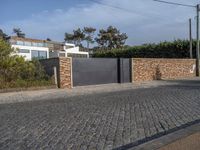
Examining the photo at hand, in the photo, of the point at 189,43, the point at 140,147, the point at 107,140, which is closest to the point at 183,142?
the point at 140,147

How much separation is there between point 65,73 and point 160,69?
1176 centimetres

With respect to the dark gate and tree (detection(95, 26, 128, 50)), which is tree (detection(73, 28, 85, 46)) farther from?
the dark gate

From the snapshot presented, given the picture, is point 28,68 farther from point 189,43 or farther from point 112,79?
point 189,43

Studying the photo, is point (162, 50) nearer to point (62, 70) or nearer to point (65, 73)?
point (65, 73)

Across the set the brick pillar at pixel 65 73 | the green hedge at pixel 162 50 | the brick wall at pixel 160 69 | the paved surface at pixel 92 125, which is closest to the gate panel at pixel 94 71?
the brick pillar at pixel 65 73

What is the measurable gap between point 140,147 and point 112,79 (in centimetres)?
2027

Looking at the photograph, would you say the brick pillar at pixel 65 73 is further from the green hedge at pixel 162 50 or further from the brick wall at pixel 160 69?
the green hedge at pixel 162 50

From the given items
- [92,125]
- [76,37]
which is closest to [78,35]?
[76,37]

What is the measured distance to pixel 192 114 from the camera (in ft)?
35.1

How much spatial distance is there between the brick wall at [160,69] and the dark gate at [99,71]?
115 centimetres

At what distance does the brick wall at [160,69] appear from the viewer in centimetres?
2891

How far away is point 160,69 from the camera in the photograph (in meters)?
31.9

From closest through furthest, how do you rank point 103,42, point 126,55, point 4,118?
point 4,118 < point 126,55 < point 103,42

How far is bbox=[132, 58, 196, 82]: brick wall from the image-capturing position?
2891 cm
